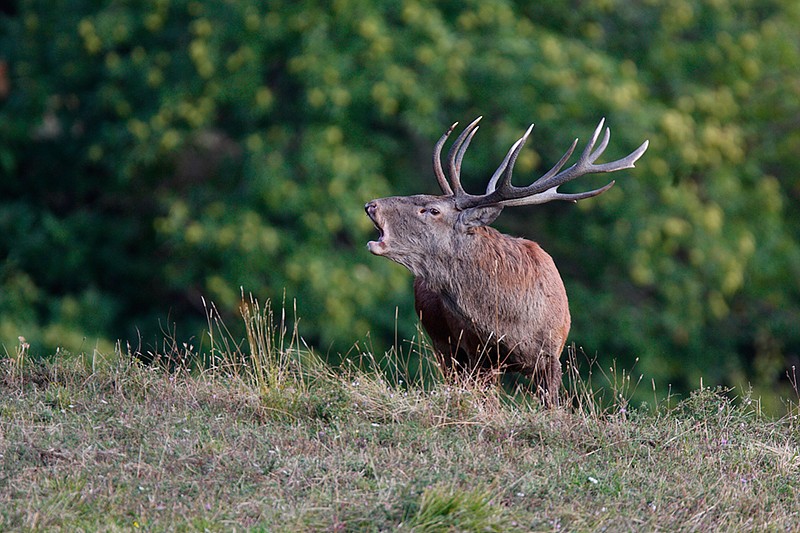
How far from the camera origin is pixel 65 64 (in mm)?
14492

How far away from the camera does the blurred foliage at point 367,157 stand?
1271 centimetres

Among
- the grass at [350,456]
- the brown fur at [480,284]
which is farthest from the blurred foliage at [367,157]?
the grass at [350,456]

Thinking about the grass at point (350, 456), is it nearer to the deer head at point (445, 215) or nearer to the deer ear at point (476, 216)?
the deer head at point (445, 215)

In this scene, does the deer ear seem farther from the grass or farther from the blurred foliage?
the blurred foliage

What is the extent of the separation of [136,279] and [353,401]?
915 centimetres

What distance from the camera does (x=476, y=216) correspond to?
7.17m

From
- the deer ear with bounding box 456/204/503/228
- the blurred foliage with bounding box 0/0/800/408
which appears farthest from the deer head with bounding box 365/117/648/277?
the blurred foliage with bounding box 0/0/800/408

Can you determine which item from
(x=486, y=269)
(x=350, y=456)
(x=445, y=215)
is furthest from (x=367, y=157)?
(x=350, y=456)

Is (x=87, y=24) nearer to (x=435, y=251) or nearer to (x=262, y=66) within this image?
(x=262, y=66)

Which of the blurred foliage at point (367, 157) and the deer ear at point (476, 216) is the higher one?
the deer ear at point (476, 216)

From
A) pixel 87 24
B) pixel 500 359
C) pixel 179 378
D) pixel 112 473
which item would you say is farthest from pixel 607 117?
pixel 112 473

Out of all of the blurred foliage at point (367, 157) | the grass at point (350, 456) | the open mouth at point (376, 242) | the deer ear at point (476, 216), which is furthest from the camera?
the blurred foliage at point (367, 157)

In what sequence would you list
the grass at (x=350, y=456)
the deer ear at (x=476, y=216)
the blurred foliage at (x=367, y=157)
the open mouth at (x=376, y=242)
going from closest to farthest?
the grass at (x=350, y=456) < the open mouth at (x=376, y=242) < the deer ear at (x=476, y=216) < the blurred foliage at (x=367, y=157)

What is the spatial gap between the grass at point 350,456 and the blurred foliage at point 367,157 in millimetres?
5919
